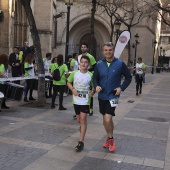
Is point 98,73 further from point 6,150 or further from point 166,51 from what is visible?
point 166,51

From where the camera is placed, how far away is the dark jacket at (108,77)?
5688 mm

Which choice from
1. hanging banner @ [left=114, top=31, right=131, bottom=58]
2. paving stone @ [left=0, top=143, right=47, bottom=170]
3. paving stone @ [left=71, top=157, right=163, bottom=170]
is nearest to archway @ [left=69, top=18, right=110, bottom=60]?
hanging banner @ [left=114, top=31, right=131, bottom=58]

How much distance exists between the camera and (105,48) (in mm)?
5758

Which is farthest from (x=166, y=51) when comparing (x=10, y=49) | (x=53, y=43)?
(x=10, y=49)

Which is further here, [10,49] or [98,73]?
[10,49]

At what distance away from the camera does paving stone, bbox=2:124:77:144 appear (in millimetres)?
6592

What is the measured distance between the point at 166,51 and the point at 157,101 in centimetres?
6527

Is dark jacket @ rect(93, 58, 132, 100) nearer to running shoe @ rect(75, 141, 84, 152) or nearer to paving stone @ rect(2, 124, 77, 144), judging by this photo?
running shoe @ rect(75, 141, 84, 152)

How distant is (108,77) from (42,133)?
227 centimetres

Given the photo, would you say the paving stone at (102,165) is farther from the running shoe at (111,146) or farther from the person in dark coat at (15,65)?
the person in dark coat at (15,65)

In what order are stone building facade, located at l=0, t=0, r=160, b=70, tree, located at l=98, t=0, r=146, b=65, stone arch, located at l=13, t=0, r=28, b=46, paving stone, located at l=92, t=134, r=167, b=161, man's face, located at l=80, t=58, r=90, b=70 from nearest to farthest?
paving stone, located at l=92, t=134, r=167, b=161, man's face, located at l=80, t=58, r=90, b=70, stone arch, located at l=13, t=0, r=28, b=46, stone building facade, located at l=0, t=0, r=160, b=70, tree, located at l=98, t=0, r=146, b=65

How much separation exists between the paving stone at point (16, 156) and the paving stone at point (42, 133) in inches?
24.2

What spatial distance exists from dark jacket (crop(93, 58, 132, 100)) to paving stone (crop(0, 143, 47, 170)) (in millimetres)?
1535

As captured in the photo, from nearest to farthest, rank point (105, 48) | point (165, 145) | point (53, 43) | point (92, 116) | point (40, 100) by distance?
1. point (105, 48)
2. point (165, 145)
3. point (92, 116)
4. point (40, 100)
5. point (53, 43)
